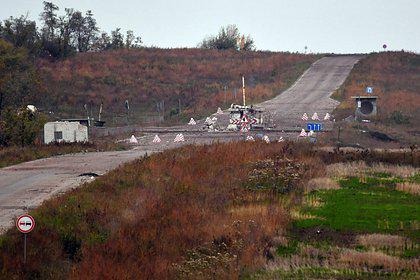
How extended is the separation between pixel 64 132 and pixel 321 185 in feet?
62.4

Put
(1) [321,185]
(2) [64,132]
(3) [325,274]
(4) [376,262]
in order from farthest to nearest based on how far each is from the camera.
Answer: (2) [64,132], (1) [321,185], (4) [376,262], (3) [325,274]

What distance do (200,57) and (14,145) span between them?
47.6 metres

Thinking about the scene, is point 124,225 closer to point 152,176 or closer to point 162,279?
point 162,279

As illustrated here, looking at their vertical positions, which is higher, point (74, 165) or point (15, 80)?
point (15, 80)

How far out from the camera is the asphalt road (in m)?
19.5

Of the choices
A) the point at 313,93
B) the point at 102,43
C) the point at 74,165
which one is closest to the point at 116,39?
the point at 102,43

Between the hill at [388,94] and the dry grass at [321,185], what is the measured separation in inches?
659

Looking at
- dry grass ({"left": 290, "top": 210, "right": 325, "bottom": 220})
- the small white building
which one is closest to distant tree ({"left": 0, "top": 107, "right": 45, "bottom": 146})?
the small white building

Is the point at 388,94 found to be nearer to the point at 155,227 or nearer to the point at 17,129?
the point at 17,129

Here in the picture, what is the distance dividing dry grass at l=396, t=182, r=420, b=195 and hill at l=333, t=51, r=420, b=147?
1658 cm

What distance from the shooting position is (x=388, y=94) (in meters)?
59.8

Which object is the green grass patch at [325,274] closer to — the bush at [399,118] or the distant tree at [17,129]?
the distant tree at [17,129]

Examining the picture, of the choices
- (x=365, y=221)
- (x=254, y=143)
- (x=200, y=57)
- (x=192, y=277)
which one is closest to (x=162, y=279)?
(x=192, y=277)

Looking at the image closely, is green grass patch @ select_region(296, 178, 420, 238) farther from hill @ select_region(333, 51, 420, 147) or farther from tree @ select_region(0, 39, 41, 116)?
tree @ select_region(0, 39, 41, 116)
